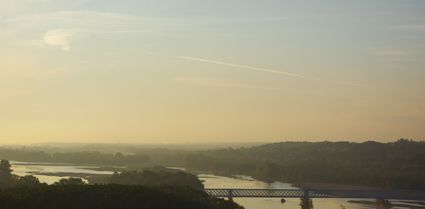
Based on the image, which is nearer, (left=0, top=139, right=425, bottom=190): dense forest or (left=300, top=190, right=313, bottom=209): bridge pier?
(left=300, top=190, right=313, bottom=209): bridge pier

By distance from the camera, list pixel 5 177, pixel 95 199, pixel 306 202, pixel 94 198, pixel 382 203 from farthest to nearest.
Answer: pixel 382 203, pixel 306 202, pixel 5 177, pixel 94 198, pixel 95 199

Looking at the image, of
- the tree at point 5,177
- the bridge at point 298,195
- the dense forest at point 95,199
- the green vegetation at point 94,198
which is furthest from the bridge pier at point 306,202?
the tree at point 5,177

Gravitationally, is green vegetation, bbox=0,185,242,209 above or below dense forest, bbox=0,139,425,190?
below

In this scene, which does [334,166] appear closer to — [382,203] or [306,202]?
[382,203]

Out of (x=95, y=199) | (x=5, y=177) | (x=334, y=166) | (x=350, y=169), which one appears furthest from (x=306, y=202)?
(x=334, y=166)

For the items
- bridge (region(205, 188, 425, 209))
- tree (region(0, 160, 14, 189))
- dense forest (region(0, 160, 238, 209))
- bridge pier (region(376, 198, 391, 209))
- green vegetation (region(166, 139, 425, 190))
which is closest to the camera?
dense forest (region(0, 160, 238, 209))

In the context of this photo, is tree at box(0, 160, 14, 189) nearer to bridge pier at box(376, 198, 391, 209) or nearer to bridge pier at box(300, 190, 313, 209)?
bridge pier at box(300, 190, 313, 209)

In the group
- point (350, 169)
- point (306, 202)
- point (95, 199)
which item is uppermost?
point (350, 169)

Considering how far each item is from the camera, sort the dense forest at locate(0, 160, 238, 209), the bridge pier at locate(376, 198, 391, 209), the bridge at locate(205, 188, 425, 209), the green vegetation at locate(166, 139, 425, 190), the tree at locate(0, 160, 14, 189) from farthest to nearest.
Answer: the green vegetation at locate(166, 139, 425, 190), the bridge pier at locate(376, 198, 391, 209), the bridge at locate(205, 188, 425, 209), the tree at locate(0, 160, 14, 189), the dense forest at locate(0, 160, 238, 209)

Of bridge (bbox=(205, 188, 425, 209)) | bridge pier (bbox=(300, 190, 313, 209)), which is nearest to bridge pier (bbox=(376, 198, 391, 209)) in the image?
bridge (bbox=(205, 188, 425, 209))

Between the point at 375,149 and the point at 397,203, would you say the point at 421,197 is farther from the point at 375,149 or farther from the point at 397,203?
the point at 375,149

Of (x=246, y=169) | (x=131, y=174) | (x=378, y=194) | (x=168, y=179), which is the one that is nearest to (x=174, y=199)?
(x=168, y=179)

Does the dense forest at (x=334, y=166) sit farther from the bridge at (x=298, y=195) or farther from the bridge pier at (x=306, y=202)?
the bridge pier at (x=306, y=202)
